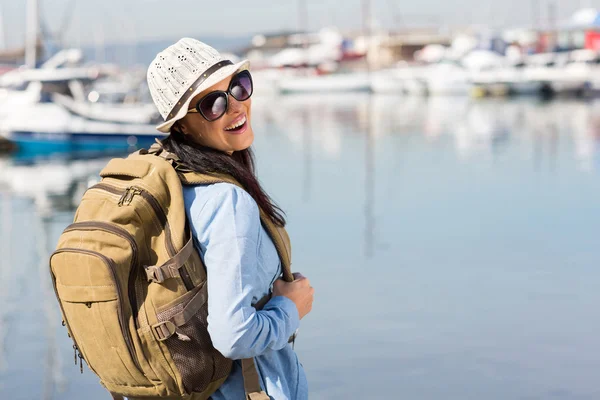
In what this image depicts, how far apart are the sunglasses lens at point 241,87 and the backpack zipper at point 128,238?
0.39 meters

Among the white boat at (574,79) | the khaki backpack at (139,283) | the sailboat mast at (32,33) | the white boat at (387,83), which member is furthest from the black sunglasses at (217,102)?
the white boat at (387,83)

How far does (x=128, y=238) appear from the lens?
1775 millimetres

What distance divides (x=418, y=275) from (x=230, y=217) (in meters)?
6.79

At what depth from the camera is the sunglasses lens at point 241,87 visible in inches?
78.4

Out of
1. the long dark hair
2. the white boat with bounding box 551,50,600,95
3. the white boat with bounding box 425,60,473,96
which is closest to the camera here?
the long dark hair

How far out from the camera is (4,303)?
762 cm

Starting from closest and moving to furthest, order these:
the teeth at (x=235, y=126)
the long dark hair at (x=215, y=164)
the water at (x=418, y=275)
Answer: the long dark hair at (x=215, y=164)
the teeth at (x=235, y=126)
the water at (x=418, y=275)

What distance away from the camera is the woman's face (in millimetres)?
1982

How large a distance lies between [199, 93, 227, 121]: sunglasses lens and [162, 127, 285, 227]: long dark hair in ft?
0.23

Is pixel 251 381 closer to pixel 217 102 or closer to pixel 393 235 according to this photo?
pixel 217 102

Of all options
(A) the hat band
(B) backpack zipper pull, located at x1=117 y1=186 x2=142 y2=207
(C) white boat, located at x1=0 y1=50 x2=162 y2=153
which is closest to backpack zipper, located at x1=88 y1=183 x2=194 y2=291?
(B) backpack zipper pull, located at x1=117 y1=186 x2=142 y2=207

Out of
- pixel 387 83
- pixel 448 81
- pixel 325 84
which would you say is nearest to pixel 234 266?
pixel 448 81

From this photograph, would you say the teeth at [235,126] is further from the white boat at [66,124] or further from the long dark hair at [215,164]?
the white boat at [66,124]

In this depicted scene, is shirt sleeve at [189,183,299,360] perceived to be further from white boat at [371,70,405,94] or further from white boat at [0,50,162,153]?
white boat at [371,70,405,94]
